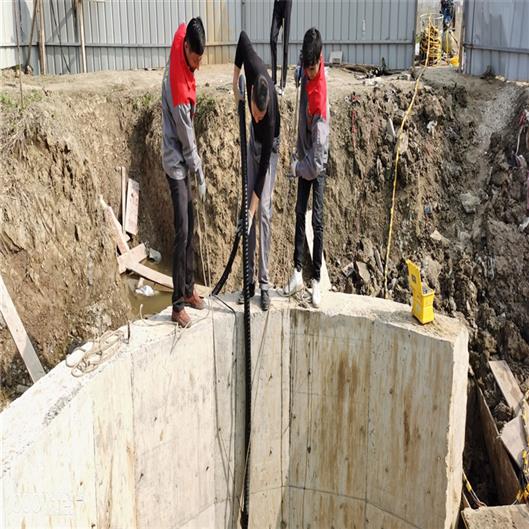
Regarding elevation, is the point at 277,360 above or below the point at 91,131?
below

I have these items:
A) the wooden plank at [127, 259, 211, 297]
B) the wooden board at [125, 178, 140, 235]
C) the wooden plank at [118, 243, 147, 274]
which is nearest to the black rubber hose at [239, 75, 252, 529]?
the wooden plank at [127, 259, 211, 297]

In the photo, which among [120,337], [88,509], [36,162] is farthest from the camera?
[36,162]

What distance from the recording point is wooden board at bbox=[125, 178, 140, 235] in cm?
1127

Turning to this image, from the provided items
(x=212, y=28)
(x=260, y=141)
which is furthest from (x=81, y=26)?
(x=260, y=141)

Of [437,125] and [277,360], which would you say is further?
[437,125]

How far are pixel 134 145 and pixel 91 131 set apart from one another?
759 mm

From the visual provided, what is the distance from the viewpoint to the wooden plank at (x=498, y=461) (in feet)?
26.4

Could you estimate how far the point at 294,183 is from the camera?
1126cm

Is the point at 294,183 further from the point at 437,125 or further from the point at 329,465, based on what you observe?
the point at 329,465

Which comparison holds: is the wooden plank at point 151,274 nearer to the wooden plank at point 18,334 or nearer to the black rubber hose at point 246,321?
the wooden plank at point 18,334

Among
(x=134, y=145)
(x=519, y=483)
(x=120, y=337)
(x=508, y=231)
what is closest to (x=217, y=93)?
(x=134, y=145)

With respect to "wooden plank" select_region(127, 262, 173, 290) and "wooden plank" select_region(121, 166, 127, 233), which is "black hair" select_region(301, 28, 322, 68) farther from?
"wooden plank" select_region(121, 166, 127, 233)

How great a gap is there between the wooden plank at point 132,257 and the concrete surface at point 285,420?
12.7 feet

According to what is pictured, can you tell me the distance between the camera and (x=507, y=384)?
9031 mm
